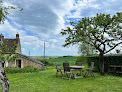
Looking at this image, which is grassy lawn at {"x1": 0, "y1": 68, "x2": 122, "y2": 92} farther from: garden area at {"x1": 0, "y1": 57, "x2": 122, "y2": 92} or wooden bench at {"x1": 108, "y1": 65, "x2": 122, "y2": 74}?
wooden bench at {"x1": 108, "y1": 65, "x2": 122, "y2": 74}

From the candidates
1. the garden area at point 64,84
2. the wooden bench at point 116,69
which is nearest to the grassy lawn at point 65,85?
the garden area at point 64,84

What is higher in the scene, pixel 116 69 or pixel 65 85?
pixel 116 69

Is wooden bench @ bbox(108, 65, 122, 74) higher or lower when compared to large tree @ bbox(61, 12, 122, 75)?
lower

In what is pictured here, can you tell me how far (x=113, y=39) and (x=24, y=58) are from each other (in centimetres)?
1582

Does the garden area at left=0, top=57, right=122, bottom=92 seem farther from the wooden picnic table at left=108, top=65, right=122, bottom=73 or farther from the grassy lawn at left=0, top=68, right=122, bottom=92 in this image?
the wooden picnic table at left=108, top=65, right=122, bottom=73

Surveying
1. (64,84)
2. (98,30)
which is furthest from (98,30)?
(64,84)

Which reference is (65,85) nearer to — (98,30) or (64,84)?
(64,84)

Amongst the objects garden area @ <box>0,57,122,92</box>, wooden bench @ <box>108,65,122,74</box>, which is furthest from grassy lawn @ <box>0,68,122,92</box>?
wooden bench @ <box>108,65,122,74</box>

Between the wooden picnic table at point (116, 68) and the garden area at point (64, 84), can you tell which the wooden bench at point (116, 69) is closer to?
the wooden picnic table at point (116, 68)

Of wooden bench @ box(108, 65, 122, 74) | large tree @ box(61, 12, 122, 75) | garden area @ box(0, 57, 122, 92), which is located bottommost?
garden area @ box(0, 57, 122, 92)

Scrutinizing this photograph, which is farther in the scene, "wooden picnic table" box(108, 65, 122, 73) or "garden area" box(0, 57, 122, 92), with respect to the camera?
"wooden picnic table" box(108, 65, 122, 73)

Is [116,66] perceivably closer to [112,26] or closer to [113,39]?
[113,39]

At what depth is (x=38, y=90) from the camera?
21.2 ft

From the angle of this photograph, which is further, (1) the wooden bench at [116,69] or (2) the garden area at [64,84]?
(1) the wooden bench at [116,69]
